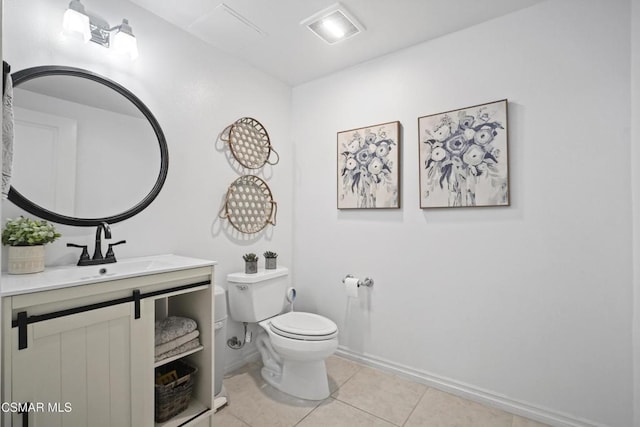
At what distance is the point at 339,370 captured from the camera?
229 centimetres

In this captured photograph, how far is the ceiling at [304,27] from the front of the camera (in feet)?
5.86

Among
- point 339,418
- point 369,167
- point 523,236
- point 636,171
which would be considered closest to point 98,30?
point 369,167

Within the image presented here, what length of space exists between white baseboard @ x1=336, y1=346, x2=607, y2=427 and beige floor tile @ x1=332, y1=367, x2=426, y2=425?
0.05 meters

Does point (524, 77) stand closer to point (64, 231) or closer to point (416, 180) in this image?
point (416, 180)

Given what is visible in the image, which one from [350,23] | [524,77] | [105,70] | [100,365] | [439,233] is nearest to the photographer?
[100,365]

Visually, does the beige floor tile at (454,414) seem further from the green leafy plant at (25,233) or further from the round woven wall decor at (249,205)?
the green leafy plant at (25,233)

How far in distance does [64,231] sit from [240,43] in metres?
1.61

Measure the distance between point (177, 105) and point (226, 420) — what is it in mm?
1914

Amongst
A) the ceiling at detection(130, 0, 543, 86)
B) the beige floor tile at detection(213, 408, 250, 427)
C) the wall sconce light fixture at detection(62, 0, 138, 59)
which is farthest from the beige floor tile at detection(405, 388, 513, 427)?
the wall sconce light fixture at detection(62, 0, 138, 59)

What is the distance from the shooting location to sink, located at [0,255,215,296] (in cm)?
108

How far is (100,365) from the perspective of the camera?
1.22 meters

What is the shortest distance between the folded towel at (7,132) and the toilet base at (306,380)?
1.69m

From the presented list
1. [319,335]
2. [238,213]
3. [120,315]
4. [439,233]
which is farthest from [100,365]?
[439,233]

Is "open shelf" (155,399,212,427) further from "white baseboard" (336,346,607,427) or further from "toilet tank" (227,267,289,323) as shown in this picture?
"white baseboard" (336,346,607,427)
